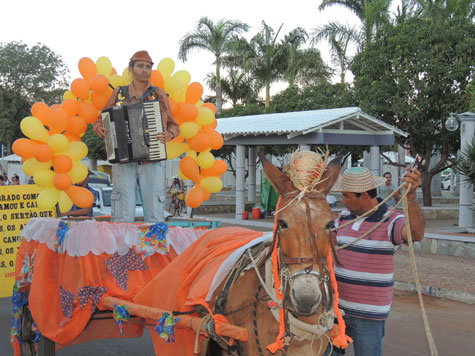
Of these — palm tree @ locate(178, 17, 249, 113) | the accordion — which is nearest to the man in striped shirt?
the accordion

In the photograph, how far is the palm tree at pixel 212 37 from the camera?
112ft

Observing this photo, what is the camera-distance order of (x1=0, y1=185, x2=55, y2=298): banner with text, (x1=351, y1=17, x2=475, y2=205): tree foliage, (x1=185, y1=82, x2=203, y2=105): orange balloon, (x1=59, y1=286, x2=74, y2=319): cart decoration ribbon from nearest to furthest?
1. (x1=59, y1=286, x2=74, y2=319): cart decoration ribbon
2. (x1=185, y1=82, x2=203, y2=105): orange balloon
3. (x1=0, y1=185, x2=55, y2=298): banner with text
4. (x1=351, y1=17, x2=475, y2=205): tree foliage

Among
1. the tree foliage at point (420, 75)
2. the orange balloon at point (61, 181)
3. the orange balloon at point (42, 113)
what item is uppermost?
the tree foliage at point (420, 75)

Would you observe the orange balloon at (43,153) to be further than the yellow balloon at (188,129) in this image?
No

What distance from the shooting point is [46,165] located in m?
4.59

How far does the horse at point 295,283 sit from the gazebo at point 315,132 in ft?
43.2

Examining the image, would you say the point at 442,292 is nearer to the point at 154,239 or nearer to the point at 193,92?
the point at 193,92

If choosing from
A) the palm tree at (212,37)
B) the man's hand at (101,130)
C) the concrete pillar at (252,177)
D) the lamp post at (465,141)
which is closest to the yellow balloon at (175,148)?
the man's hand at (101,130)

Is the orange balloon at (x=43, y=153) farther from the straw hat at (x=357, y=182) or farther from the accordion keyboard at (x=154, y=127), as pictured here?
the straw hat at (x=357, y=182)

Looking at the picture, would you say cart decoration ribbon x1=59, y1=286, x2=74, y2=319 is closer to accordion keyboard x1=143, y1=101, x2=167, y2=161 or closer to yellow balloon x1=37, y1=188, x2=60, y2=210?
yellow balloon x1=37, y1=188, x2=60, y2=210

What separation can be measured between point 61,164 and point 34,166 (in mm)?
304

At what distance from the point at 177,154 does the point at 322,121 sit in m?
11.8

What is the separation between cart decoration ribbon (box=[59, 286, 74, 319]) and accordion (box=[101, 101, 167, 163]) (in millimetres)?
1275

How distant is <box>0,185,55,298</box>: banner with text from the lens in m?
7.07
